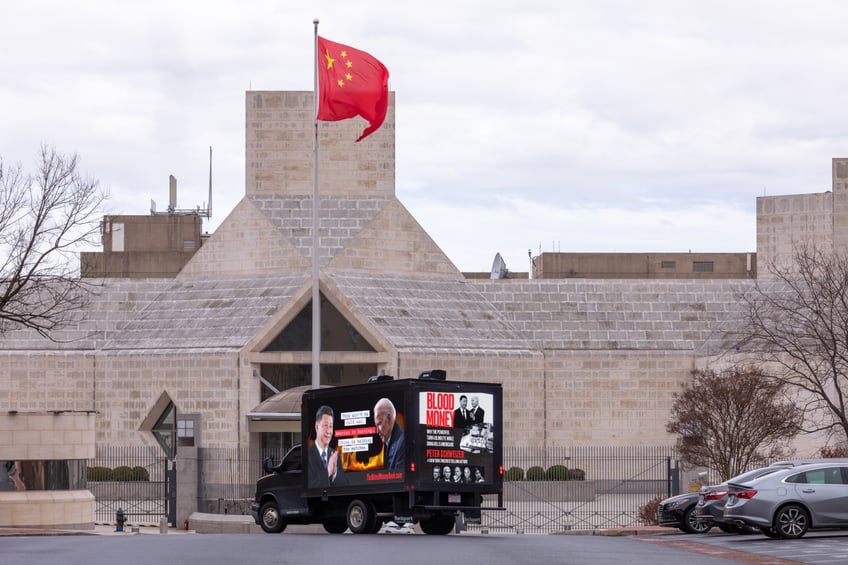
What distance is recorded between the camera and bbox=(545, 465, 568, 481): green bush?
52625 millimetres

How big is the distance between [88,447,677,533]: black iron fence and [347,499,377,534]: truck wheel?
41.7 feet

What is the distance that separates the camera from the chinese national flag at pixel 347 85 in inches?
1603

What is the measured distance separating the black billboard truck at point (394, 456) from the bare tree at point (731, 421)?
14499 millimetres

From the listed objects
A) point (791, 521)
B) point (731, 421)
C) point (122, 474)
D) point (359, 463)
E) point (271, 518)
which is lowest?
point (122, 474)

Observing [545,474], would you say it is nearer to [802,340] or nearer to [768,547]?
[802,340]

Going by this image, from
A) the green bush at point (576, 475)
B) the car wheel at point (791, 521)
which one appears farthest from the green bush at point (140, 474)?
the car wheel at point (791, 521)

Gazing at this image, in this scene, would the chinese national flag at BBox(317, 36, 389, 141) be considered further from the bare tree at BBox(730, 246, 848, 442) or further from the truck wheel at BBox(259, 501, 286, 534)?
the bare tree at BBox(730, 246, 848, 442)

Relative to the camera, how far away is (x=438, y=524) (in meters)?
31.5

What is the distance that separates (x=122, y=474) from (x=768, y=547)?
30761mm

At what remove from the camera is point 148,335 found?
58938mm

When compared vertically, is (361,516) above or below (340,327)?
below

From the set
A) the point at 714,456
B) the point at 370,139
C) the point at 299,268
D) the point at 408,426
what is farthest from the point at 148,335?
the point at 408,426

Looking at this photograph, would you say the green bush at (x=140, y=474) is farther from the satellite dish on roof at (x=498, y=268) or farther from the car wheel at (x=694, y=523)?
the satellite dish on roof at (x=498, y=268)

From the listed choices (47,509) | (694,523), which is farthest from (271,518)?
(47,509)
